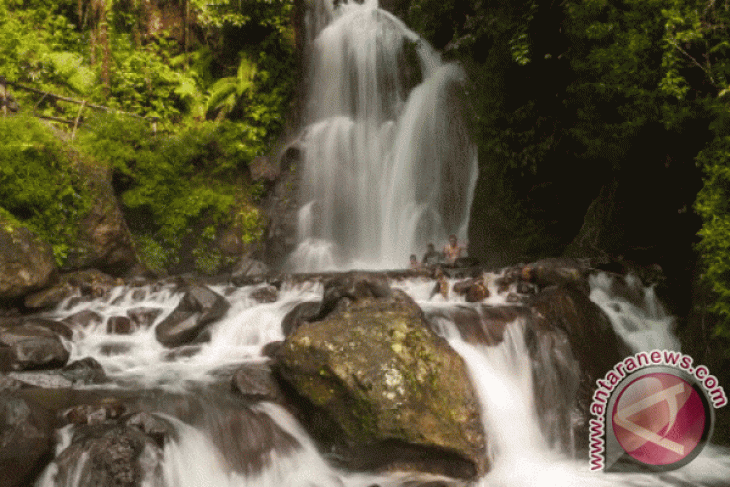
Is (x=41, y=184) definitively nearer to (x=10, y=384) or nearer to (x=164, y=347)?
(x=164, y=347)

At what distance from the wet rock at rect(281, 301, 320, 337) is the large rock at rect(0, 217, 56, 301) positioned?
15.6ft

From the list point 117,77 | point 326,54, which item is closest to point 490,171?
point 326,54

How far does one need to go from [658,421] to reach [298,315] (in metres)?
4.77

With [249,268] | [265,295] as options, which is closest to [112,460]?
[265,295]

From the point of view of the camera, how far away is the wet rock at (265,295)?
882 centimetres

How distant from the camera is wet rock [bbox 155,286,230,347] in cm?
763

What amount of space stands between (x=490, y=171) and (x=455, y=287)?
4676 millimetres

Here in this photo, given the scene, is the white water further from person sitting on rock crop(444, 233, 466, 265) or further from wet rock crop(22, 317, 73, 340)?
person sitting on rock crop(444, 233, 466, 265)

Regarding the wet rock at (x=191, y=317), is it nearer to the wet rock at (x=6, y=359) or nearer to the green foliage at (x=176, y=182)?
the wet rock at (x=6, y=359)

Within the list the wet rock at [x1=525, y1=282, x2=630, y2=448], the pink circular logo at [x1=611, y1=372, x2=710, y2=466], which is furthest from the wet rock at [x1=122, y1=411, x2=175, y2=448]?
the pink circular logo at [x1=611, y1=372, x2=710, y2=466]

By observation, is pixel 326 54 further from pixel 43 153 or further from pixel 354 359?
pixel 354 359

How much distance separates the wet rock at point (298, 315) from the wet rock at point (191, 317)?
3.89ft

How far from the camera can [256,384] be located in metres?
5.65

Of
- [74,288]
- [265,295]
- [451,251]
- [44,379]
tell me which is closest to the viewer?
[44,379]
